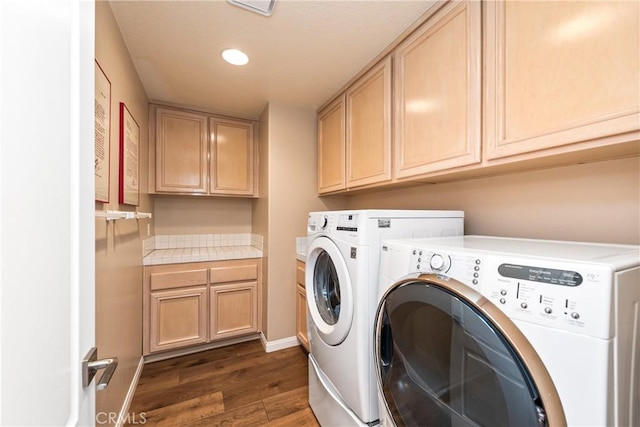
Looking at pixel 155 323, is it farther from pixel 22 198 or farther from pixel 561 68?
pixel 561 68

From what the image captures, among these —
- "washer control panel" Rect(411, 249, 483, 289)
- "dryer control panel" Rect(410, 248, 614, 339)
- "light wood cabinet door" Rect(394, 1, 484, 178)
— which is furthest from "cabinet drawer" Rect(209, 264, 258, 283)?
"dryer control panel" Rect(410, 248, 614, 339)

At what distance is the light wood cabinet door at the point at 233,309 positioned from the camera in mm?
2262

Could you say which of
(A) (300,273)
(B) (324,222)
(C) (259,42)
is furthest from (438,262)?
(A) (300,273)

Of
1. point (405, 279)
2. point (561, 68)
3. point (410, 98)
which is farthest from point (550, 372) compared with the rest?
point (410, 98)

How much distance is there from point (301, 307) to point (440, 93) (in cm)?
188

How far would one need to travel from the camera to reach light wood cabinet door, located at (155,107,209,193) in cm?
231

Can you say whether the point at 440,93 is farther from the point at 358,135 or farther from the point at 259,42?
the point at 259,42

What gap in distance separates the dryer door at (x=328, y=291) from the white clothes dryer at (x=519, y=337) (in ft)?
1.09

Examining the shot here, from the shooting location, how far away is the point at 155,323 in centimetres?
206

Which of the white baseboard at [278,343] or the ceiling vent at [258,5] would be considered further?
the white baseboard at [278,343]

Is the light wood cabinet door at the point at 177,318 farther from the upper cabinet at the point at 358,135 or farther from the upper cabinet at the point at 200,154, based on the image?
the upper cabinet at the point at 358,135

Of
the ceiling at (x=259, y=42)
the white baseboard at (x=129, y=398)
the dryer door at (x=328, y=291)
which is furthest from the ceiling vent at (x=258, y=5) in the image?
the white baseboard at (x=129, y=398)

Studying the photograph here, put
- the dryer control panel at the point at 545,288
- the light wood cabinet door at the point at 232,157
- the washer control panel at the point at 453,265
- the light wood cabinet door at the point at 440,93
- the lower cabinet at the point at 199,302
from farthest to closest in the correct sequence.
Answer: the light wood cabinet door at the point at 232,157 < the lower cabinet at the point at 199,302 < the light wood cabinet door at the point at 440,93 < the washer control panel at the point at 453,265 < the dryer control panel at the point at 545,288

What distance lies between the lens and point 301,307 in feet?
7.34
